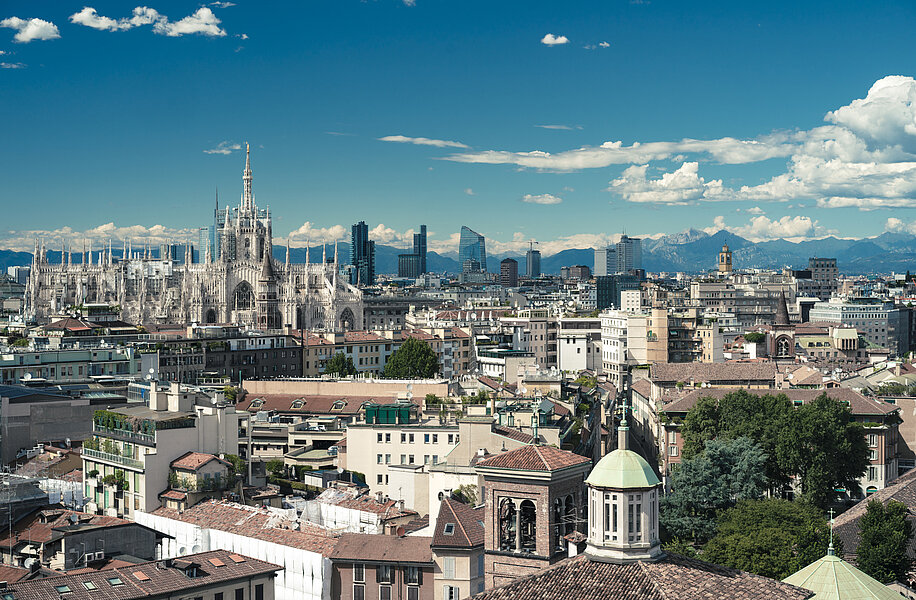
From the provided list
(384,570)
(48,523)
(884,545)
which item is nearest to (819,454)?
(884,545)

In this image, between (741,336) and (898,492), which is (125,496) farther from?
(741,336)

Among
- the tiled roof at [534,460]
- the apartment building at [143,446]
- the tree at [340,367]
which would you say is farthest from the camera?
the tree at [340,367]

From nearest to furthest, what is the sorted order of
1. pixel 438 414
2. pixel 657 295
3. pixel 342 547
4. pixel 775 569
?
pixel 342 547 → pixel 775 569 → pixel 438 414 → pixel 657 295

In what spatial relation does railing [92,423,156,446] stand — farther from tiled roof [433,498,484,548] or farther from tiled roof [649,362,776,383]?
tiled roof [649,362,776,383]

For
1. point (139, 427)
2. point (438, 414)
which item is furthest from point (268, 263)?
point (139, 427)

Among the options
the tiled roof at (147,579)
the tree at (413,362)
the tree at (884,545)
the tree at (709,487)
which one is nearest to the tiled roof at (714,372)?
the tree at (413,362)

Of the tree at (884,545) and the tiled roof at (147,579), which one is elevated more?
the tiled roof at (147,579)

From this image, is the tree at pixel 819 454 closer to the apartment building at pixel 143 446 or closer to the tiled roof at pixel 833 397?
the tiled roof at pixel 833 397

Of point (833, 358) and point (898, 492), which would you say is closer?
point (898, 492)

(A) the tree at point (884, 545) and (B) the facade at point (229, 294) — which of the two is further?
(B) the facade at point (229, 294)
